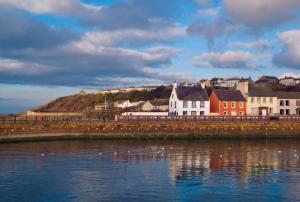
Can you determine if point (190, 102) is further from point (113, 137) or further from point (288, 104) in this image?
point (113, 137)

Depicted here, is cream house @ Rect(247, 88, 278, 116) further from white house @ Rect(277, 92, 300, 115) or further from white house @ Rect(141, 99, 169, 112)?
white house @ Rect(141, 99, 169, 112)

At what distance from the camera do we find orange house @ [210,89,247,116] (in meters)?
78.4

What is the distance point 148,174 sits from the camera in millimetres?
29844

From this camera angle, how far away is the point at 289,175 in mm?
29750

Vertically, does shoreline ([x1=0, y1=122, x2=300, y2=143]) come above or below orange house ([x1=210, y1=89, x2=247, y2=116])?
below

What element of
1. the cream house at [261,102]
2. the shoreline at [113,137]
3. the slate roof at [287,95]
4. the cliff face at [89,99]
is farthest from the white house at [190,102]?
the cliff face at [89,99]

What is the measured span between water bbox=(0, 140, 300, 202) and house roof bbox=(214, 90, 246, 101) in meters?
32.9

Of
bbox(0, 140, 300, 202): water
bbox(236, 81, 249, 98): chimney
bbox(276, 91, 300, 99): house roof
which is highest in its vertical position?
bbox(236, 81, 249, 98): chimney

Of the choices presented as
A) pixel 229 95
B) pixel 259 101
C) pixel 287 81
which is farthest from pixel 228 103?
pixel 287 81

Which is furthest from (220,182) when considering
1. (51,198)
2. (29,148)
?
(29,148)

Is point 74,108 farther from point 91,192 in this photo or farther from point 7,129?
point 91,192

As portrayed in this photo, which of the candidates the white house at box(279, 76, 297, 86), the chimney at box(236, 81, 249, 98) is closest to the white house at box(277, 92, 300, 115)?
the chimney at box(236, 81, 249, 98)

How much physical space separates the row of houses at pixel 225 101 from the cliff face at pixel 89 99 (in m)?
50.8

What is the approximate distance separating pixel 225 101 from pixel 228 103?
0.70 metres
